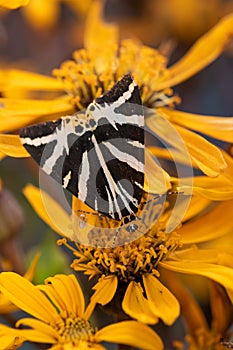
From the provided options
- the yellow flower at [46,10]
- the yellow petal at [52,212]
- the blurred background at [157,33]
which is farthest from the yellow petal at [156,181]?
the yellow flower at [46,10]

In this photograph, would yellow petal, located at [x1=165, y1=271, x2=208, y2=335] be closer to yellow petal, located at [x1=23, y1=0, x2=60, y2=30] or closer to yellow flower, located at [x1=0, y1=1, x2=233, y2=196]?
yellow flower, located at [x1=0, y1=1, x2=233, y2=196]

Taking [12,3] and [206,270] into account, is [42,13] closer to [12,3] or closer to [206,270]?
[12,3]

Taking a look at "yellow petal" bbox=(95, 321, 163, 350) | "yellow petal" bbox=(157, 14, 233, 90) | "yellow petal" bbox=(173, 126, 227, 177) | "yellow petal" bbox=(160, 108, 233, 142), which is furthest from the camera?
"yellow petal" bbox=(157, 14, 233, 90)

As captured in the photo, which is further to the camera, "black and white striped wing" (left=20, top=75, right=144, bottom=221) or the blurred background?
the blurred background

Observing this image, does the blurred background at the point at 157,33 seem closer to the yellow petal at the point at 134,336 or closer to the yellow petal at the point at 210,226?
the yellow petal at the point at 210,226

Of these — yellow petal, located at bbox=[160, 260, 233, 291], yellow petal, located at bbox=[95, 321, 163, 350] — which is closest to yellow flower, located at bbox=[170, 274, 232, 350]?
yellow petal, located at bbox=[160, 260, 233, 291]

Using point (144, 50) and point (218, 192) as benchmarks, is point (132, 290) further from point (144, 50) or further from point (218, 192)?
point (144, 50)

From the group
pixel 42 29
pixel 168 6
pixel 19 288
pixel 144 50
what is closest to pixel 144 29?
pixel 168 6
